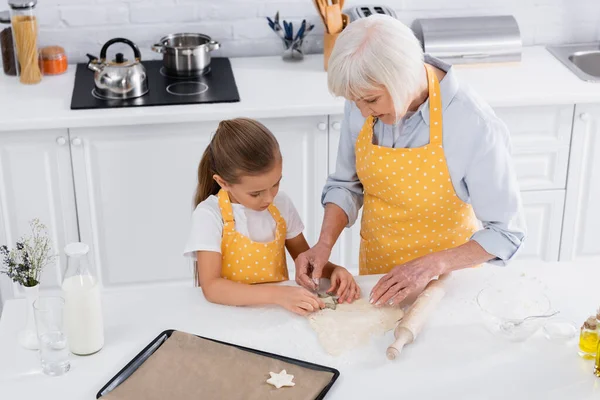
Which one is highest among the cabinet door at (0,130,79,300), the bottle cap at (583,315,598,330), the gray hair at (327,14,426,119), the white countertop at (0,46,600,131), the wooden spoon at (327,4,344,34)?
the gray hair at (327,14,426,119)

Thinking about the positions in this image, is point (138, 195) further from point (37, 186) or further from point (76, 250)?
point (76, 250)

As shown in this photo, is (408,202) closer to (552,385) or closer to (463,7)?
(552,385)

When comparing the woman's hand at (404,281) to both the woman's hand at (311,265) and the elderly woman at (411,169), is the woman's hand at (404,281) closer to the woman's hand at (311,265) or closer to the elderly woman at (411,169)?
the elderly woman at (411,169)

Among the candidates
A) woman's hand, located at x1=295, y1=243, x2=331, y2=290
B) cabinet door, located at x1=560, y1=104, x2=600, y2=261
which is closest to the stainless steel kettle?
woman's hand, located at x1=295, y1=243, x2=331, y2=290

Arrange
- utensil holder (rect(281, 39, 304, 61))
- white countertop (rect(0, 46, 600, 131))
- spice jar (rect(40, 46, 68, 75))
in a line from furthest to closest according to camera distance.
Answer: utensil holder (rect(281, 39, 304, 61)) → spice jar (rect(40, 46, 68, 75)) → white countertop (rect(0, 46, 600, 131))

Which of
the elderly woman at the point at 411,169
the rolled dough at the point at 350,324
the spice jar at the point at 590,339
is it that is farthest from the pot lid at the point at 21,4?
the spice jar at the point at 590,339

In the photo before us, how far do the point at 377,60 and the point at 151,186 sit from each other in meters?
1.46

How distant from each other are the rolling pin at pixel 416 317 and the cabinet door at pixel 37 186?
156 centimetres

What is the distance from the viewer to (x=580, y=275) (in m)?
2.16

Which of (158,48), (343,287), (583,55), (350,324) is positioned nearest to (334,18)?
(158,48)

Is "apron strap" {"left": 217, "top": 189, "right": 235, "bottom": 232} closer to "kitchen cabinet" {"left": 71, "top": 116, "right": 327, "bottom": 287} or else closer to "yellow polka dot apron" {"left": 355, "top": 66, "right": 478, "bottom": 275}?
"yellow polka dot apron" {"left": 355, "top": 66, "right": 478, "bottom": 275}

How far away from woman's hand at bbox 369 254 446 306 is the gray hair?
1.17 ft

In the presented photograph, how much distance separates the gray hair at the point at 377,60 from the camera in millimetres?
1956

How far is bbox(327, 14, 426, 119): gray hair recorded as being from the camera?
1.96 meters
